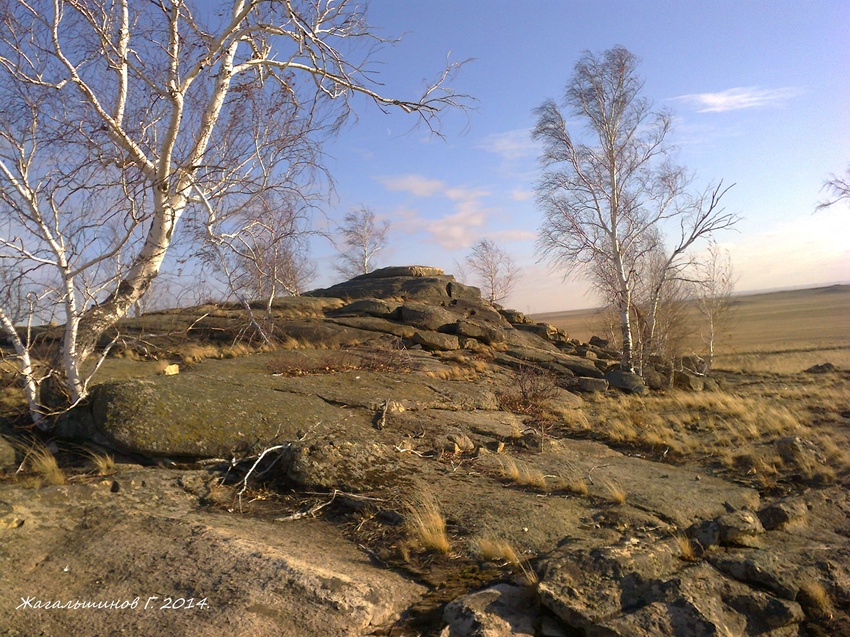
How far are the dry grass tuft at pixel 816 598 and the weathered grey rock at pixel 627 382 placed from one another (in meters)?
12.5

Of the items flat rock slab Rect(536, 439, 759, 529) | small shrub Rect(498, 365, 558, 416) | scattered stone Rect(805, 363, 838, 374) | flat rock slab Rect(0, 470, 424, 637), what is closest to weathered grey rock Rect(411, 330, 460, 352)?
small shrub Rect(498, 365, 558, 416)

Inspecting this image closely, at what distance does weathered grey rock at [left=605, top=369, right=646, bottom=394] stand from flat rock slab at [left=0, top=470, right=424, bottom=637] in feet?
43.1

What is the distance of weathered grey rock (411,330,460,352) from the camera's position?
53.9ft

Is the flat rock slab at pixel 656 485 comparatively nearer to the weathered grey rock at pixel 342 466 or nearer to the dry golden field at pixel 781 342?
the weathered grey rock at pixel 342 466

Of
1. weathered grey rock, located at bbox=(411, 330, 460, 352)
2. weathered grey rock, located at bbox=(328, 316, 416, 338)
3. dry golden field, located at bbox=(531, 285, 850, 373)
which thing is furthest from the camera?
dry golden field, located at bbox=(531, 285, 850, 373)

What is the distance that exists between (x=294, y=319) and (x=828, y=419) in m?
13.7

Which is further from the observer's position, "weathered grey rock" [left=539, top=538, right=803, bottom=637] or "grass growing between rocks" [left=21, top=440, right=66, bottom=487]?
"grass growing between rocks" [left=21, top=440, right=66, bottom=487]

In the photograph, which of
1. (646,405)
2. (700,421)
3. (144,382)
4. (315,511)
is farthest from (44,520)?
(646,405)

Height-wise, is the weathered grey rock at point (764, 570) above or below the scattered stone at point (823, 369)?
above

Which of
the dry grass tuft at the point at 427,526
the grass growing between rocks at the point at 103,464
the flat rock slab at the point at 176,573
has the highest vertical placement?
the grass growing between rocks at the point at 103,464

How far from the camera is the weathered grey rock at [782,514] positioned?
18.4 ft

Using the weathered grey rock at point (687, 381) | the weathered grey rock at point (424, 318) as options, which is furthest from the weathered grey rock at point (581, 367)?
the weathered grey rock at point (424, 318)

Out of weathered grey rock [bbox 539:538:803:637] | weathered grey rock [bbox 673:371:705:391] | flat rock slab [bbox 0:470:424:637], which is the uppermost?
flat rock slab [bbox 0:470:424:637]

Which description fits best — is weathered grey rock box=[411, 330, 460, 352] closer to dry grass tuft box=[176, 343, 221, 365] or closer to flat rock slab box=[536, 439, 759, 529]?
dry grass tuft box=[176, 343, 221, 365]
